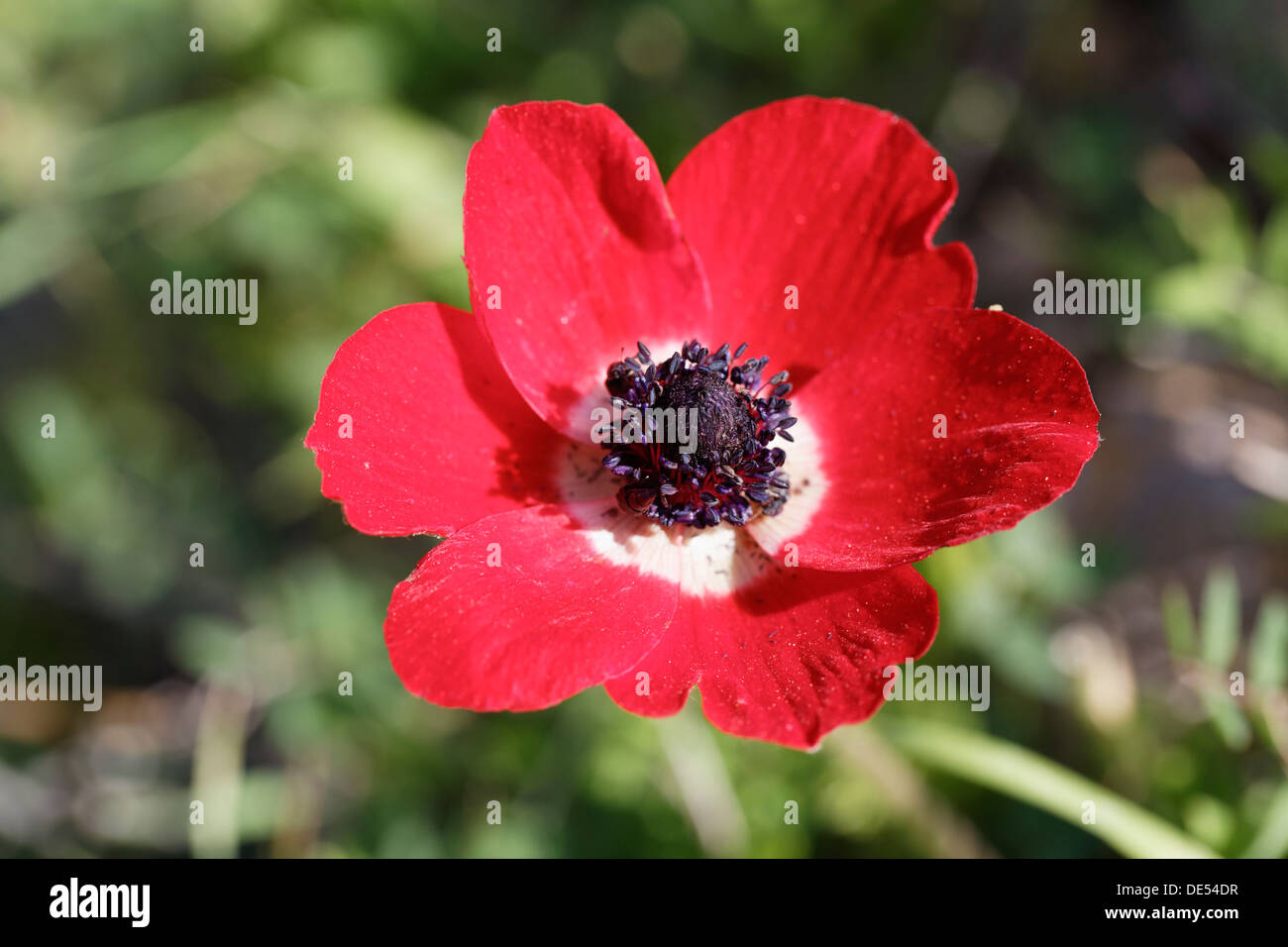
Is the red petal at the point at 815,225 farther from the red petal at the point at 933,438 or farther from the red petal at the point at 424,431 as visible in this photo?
the red petal at the point at 424,431

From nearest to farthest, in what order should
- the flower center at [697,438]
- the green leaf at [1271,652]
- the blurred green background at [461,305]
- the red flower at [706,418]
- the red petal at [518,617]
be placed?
the red petal at [518,617] < the red flower at [706,418] < the flower center at [697,438] < the green leaf at [1271,652] < the blurred green background at [461,305]

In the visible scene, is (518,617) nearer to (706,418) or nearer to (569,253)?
(706,418)

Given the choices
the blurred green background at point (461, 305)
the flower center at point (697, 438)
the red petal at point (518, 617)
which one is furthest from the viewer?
the blurred green background at point (461, 305)

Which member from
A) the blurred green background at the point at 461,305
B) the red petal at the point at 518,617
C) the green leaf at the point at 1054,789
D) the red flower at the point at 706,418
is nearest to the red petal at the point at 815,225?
the red flower at the point at 706,418

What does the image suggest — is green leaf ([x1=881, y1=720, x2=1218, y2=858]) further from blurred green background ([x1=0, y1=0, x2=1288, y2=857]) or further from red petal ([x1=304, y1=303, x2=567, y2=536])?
red petal ([x1=304, y1=303, x2=567, y2=536])

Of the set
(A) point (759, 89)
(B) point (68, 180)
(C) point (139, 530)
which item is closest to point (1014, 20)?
(A) point (759, 89)

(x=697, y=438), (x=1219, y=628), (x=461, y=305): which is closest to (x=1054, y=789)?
(x=1219, y=628)
